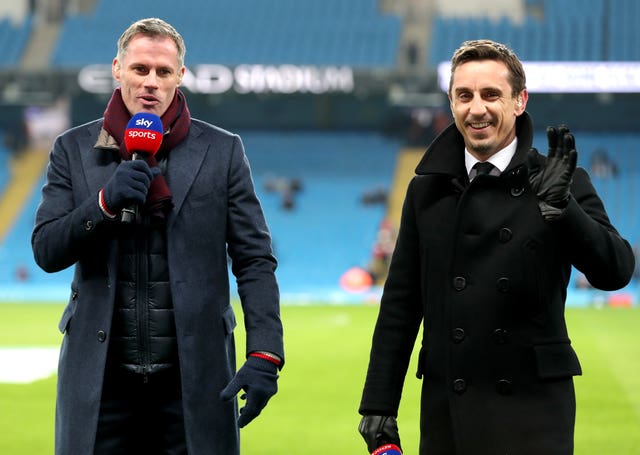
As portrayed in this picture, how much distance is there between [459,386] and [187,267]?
1.13m

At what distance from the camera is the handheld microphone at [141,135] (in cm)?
435

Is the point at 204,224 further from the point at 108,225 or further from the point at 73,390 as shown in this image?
the point at 73,390

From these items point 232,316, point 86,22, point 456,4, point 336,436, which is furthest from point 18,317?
point 456,4

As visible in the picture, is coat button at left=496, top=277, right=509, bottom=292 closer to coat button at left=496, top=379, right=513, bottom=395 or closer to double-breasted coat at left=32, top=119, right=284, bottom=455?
coat button at left=496, top=379, right=513, bottom=395

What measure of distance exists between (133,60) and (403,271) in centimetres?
131

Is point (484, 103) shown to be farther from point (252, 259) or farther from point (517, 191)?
point (252, 259)

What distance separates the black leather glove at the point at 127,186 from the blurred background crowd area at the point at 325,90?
29.9 meters

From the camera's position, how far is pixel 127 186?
422cm

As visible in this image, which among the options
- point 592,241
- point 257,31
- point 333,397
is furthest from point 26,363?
point 257,31

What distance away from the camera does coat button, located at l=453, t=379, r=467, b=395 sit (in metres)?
4.14

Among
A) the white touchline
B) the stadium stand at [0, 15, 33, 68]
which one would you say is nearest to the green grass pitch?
the white touchline

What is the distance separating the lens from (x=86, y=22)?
140 ft

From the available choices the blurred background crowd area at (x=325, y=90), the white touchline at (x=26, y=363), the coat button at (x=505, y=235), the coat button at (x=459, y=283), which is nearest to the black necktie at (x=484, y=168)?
the coat button at (x=505, y=235)

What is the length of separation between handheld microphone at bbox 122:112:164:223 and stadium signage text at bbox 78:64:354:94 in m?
33.9
